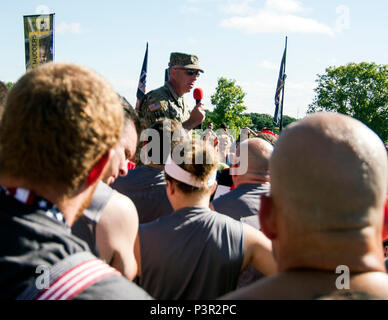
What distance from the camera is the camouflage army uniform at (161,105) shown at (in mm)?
5516

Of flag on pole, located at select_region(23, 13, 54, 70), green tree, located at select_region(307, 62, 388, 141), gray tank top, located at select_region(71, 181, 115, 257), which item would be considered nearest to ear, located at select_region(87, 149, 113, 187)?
gray tank top, located at select_region(71, 181, 115, 257)

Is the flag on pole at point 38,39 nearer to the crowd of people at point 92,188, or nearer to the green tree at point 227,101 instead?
the crowd of people at point 92,188

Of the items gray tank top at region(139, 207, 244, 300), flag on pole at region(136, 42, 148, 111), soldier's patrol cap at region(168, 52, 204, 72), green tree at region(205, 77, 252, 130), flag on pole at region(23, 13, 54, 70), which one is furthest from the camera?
green tree at region(205, 77, 252, 130)

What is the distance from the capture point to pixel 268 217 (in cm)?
135

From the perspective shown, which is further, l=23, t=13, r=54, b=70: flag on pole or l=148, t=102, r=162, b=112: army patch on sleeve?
l=23, t=13, r=54, b=70: flag on pole

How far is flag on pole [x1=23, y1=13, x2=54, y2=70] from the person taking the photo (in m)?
8.70

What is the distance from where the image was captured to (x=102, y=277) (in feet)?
4.15

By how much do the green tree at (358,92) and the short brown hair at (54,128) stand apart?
60031mm

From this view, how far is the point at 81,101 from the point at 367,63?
65.2 metres

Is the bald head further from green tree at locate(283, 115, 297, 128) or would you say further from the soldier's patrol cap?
green tree at locate(283, 115, 297, 128)

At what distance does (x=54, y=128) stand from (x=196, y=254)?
58.6 inches

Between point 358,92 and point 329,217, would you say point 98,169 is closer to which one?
point 329,217
